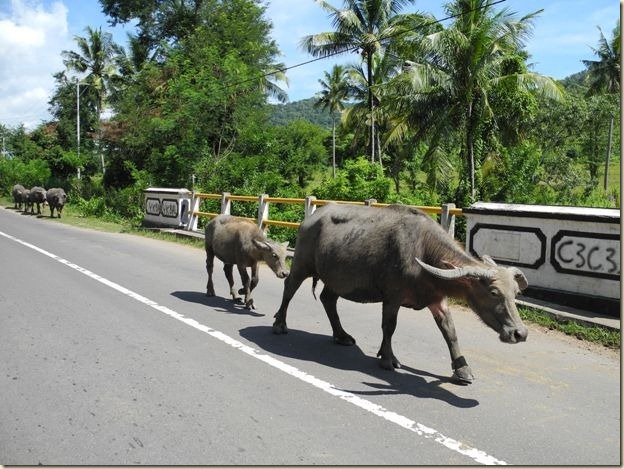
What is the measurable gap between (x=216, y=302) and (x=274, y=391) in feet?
12.4

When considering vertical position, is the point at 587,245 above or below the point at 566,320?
above

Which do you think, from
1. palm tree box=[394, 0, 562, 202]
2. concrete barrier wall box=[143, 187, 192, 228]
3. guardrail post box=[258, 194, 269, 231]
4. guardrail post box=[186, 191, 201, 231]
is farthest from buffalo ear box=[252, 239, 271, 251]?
palm tree box=[394, 0, 562, 202]

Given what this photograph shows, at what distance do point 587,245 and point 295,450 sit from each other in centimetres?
572

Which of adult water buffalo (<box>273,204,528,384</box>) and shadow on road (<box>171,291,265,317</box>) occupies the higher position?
adult water buffalo (<box>273,204,528,384</box>)

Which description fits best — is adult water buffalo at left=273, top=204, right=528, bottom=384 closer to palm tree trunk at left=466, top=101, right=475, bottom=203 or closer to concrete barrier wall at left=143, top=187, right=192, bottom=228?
concrete barrier wall at left=143, top=187, right=192, bottom=228

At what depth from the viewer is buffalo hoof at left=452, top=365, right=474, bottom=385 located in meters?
5.10

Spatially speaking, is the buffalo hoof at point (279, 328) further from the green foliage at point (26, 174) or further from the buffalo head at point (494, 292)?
the green foliage at point (26, 174)

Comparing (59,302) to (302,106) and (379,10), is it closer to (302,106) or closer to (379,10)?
(379,10)

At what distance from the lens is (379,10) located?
29828mm

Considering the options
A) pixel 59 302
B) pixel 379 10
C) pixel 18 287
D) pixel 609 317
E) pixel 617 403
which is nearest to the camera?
pixel 617 403

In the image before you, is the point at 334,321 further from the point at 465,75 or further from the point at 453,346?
the point at 465,75

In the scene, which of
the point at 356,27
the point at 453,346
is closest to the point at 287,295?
the point at 453,346

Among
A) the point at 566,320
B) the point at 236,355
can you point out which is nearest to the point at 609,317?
the point at 566,320

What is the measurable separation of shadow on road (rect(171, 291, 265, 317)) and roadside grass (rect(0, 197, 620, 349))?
3.46 meters
